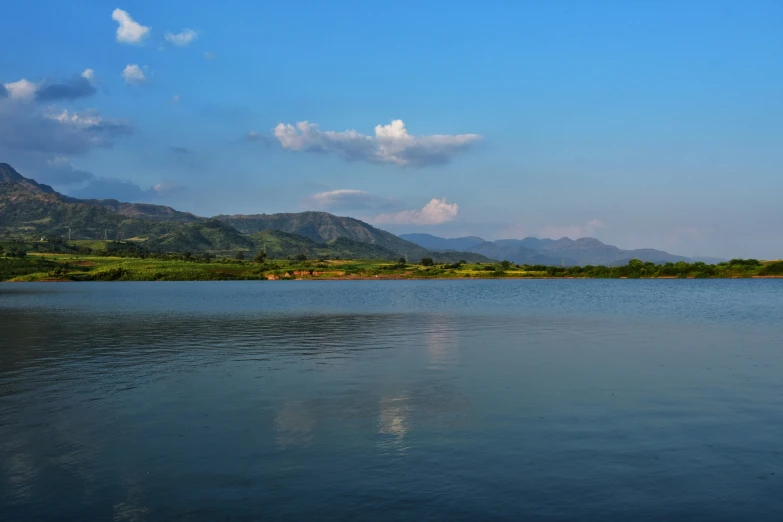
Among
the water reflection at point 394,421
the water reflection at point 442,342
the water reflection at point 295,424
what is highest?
the water reflection at point 442,342

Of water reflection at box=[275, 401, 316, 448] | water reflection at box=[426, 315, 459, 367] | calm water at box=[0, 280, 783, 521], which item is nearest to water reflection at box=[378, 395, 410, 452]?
calm water at box=[0, 280, 783, 521]

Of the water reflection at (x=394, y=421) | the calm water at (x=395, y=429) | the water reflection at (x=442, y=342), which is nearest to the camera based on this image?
the calm water at (x=395, y=429)

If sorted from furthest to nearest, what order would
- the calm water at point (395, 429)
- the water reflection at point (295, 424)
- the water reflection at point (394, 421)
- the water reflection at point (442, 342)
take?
1. the water reflection at point (442, 342)
2. the water reflection at point (295, 424)
3. the water reflection at point (394, 421)
4. the calm water at point (395, 429)

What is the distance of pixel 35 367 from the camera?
145 ft

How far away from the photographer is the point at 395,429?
2606 centimetres

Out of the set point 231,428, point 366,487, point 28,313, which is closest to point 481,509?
point 366,487

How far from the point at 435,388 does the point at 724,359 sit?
81.8 ft

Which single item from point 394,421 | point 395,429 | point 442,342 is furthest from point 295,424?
point 442,342

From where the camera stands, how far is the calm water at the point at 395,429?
59.3 ft

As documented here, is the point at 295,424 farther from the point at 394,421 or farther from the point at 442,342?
the point at 442,342

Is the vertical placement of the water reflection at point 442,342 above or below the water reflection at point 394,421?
above

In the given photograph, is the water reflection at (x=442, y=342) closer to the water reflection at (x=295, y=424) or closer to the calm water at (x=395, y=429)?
the calm water at (x=395, y=429)

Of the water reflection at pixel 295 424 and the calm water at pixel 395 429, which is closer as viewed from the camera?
the calm water at pixel 395 429

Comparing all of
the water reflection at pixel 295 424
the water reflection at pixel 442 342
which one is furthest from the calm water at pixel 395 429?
the water reflection at pixel 442 342
